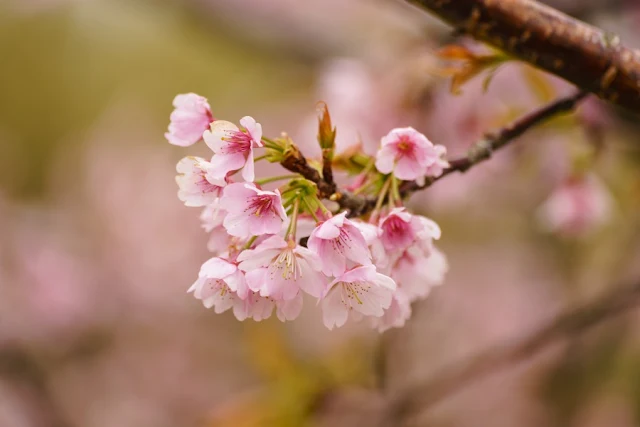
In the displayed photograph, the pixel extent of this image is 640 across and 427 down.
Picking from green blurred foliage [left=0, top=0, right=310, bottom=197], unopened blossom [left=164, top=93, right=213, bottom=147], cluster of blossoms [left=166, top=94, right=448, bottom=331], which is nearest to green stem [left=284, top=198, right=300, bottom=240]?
cluster of blossoms [left=166, top=94, right=448, bottom=331]

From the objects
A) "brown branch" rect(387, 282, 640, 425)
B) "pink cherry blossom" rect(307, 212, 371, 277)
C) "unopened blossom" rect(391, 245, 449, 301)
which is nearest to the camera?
"pink cherry blossom" rect(307, 212, 371, 277)

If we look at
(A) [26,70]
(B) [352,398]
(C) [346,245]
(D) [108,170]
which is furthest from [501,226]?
(A) [26,70]

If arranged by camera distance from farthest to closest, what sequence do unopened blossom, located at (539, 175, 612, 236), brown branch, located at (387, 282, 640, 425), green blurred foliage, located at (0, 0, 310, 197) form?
green blurred foliage, located at (0, 0, 310, 197), brown branch, located at (387, 282, 640, 425), unopened blossom, located at (539, 175, 612, 236)

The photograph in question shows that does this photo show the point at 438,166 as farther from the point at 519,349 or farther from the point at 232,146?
the point at 519,349

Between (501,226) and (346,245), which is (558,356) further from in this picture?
(346,245)

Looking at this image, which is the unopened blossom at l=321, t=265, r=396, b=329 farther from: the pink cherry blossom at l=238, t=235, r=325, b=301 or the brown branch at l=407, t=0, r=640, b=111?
the brown branch at l=407, t=0, r=640, b=111

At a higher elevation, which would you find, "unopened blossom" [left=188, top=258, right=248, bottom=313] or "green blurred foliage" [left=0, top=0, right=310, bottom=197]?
"unopened blossom" [left=188, top=258, right=248, bottom=313]

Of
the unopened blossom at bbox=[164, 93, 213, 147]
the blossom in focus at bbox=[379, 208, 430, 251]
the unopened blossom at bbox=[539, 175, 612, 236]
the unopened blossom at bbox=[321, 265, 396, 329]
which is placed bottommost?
the unopened blossom at bbox=[539, 175, 612, 236]

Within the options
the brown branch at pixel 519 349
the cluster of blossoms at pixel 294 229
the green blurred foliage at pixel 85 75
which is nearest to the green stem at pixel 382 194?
the cluster of blossoms at pixel 294 229
